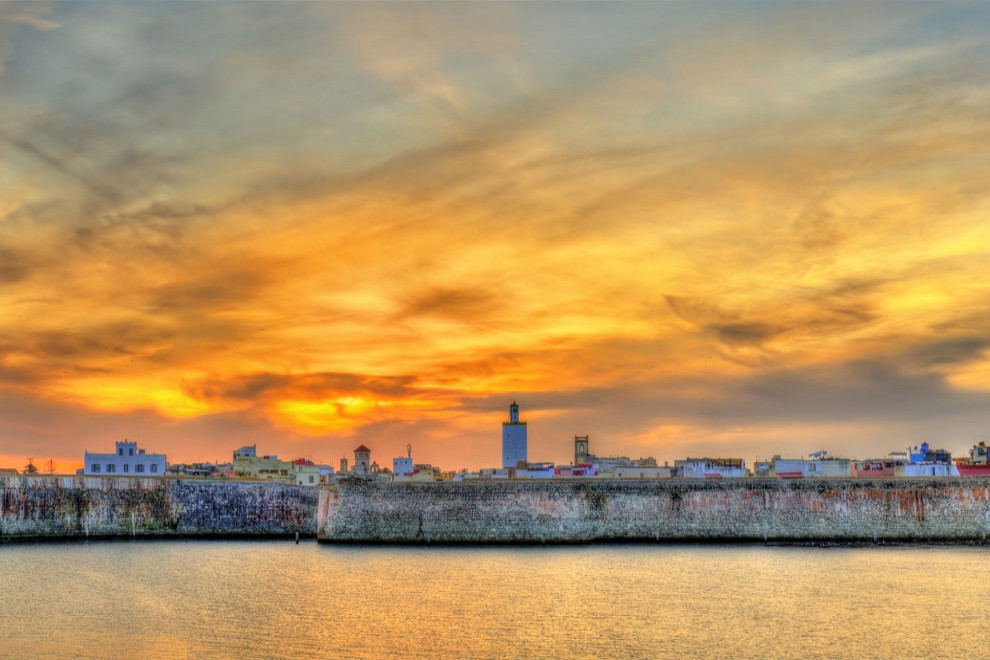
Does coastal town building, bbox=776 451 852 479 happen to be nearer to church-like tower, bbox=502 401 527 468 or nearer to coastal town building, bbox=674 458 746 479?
coastal town building, bbox=674 458 746 479

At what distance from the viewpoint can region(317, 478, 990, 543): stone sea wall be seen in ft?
281

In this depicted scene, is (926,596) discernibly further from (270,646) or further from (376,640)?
(270,646)

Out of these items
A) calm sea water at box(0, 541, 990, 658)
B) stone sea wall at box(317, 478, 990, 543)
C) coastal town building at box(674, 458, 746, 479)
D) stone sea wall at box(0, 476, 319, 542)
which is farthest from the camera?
coastal town building at box(674, 458, 746, 479)

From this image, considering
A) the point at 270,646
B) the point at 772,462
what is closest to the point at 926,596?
the point at 270,646

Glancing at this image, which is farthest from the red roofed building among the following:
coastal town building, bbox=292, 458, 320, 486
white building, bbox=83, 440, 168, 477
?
white building, bbox=83, 440, 168, 477

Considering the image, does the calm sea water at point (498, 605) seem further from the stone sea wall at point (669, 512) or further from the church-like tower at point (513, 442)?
the church-like tower at point (513, 442)

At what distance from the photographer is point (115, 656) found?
4100 centimetres

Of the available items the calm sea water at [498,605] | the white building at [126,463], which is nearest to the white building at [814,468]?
the calm sea water at [498,605]

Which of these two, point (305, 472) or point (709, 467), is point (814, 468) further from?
point (305, 472)

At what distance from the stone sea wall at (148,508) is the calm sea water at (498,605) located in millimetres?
13303

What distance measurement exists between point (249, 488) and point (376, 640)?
55.2m

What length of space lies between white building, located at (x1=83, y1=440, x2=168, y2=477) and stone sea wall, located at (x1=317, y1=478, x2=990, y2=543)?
44966 millimetres

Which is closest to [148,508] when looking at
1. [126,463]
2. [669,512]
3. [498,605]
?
[126,463]

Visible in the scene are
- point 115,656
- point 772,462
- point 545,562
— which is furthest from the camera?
point 772,462
